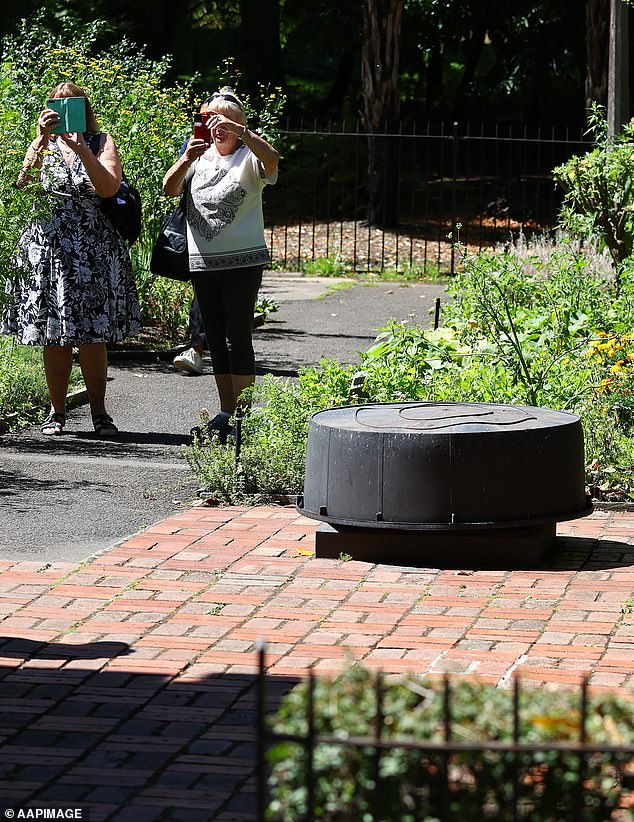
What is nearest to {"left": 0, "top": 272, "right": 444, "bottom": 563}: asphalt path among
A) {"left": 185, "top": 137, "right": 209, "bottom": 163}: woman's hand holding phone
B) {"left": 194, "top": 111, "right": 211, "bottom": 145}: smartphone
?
{"left": 185, "top": 137, "right": 209, "bottom": 163}: woman's hand holding phone

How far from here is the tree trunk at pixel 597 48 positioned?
65.8 ft

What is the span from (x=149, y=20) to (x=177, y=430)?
23795 mm

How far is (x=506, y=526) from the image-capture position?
5742mm

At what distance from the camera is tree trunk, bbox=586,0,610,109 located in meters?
20.0

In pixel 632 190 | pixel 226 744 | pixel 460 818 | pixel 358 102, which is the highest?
pixel 358 102

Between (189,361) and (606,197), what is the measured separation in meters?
3.44

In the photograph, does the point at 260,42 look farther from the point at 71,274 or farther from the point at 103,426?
the point at 103,426

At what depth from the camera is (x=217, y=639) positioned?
4.88 metres

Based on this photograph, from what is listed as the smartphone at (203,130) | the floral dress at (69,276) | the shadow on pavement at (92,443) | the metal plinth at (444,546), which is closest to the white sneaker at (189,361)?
the shadow on pavement at (92,443)

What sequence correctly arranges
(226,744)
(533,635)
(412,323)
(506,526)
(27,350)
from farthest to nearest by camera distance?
(412,323), (27,350), (506,526), (533,635), (226,744)

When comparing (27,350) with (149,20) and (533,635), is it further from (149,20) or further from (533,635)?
(149,20)

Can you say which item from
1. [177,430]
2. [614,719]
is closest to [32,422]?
[177,430]

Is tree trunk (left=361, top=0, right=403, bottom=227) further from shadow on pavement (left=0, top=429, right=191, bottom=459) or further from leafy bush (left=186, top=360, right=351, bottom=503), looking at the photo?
leafy bush (left=186, top=360, right=351, bottom=503)

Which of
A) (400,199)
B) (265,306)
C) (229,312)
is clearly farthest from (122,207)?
(400,199)
